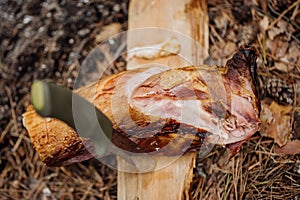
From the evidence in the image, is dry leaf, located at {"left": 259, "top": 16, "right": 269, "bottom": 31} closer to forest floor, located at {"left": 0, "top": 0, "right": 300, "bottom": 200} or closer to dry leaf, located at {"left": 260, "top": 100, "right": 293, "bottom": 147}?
forest floor, located at {"left": 0, "top": 0, "right": 300, "bottom": 200}

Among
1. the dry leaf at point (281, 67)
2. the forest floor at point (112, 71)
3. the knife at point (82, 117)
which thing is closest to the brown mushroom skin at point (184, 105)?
the knife at point (82, 117)

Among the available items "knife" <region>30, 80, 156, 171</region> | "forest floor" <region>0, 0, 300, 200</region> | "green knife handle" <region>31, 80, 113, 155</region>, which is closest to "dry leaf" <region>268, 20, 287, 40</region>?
"forest floor" <region>0, 0, 300, 200</region>

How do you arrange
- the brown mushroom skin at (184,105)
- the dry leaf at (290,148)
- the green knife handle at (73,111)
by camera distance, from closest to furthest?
the green knife handle at (73,111) → the brown mushroom skin at (184,105) → the dry leaf at (290,148)

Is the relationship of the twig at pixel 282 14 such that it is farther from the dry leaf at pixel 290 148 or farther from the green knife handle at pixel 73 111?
the green knife handle at pixel 73 111

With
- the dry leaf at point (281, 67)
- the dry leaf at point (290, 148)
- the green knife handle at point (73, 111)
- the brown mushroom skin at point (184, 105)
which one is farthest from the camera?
the dry leaf at point (281, 67)

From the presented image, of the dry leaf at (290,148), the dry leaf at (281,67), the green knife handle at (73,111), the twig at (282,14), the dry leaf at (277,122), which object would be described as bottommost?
the dry leaf at (290,148)

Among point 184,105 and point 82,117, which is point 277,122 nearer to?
point 184,105

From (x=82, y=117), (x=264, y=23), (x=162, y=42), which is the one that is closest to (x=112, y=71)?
(x=162, y=42)
